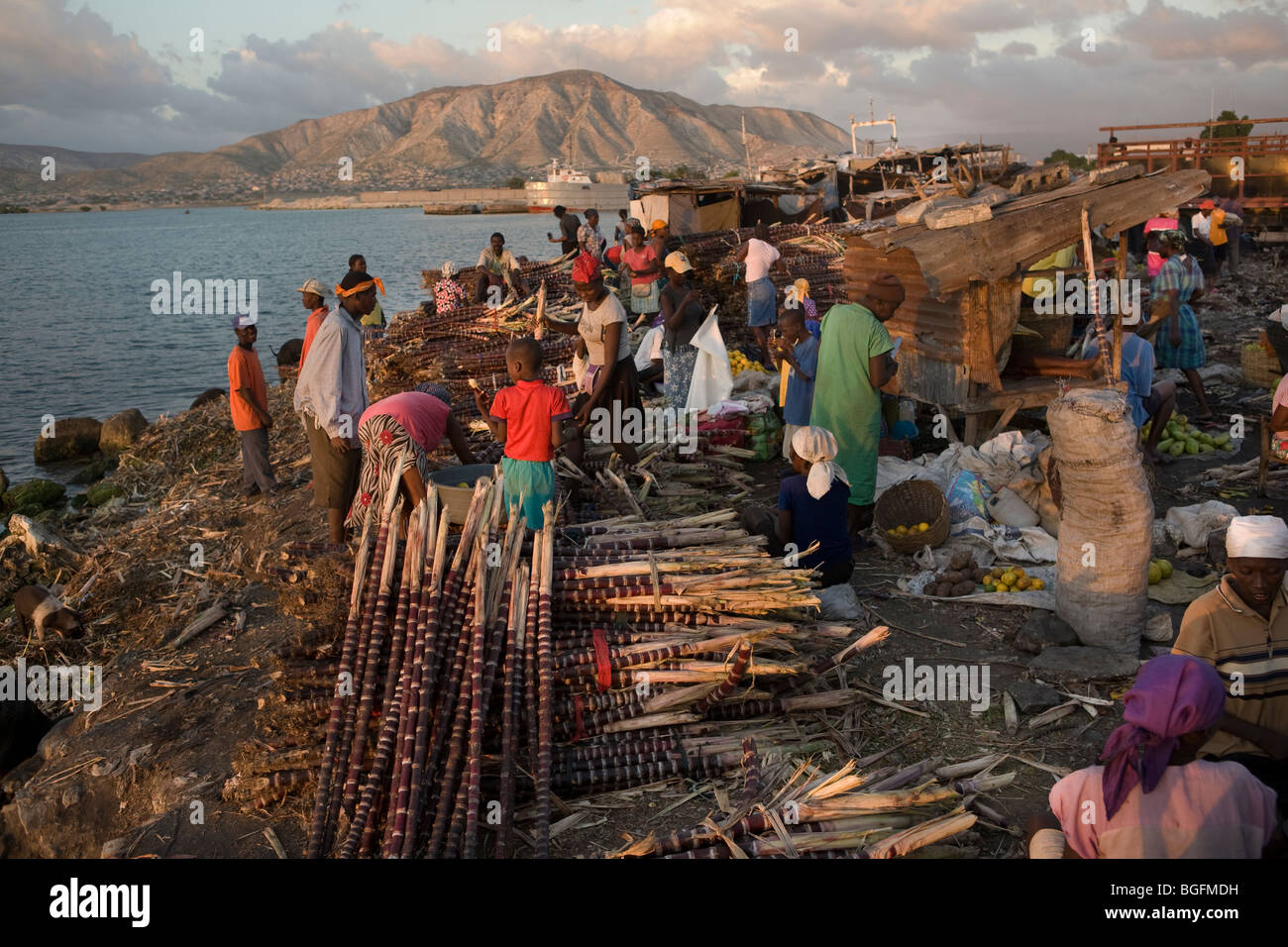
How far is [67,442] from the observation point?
685 inches

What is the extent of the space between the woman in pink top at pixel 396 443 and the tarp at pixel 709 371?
13.3 feet

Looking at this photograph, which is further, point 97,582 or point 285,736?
point 97,582

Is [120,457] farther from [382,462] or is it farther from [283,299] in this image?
[283,299]

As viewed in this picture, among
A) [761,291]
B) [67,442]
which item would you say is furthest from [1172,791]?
[67,442]

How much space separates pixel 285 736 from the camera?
445 cm

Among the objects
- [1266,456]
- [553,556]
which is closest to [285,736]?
[553,556]

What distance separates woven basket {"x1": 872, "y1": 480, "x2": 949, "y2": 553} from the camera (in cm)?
689

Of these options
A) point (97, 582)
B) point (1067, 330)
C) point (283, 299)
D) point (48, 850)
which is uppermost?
point (283, 299)

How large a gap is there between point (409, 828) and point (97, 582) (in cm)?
628

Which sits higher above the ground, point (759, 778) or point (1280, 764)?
point (1280, 764)
